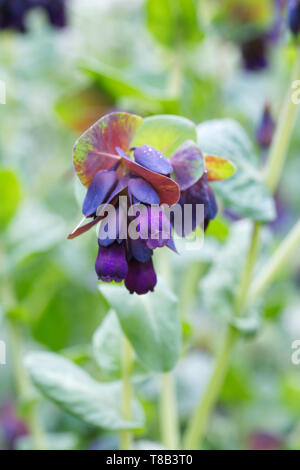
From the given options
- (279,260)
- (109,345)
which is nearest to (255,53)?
(279,260)

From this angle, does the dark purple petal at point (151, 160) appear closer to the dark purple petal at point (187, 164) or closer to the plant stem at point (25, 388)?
the dark purple petal at point (187, 164)

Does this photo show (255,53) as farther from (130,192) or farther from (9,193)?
(130,192)

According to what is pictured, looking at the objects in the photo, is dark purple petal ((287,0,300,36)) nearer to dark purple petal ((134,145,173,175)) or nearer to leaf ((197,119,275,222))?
leaf ((197,119,275,222))

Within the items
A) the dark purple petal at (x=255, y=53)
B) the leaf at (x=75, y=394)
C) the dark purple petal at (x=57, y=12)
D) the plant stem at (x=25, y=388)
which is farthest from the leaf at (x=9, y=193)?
the dark purple petal at (x=255, y=53)

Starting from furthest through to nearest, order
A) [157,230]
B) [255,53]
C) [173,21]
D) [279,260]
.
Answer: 1. [255,53]
2. [173,21]
3. [279,260]
4. [157,230]
